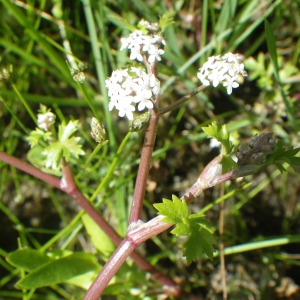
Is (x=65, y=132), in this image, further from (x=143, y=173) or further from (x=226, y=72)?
(x=226, y=72)

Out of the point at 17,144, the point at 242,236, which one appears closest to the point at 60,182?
the point at 17,144

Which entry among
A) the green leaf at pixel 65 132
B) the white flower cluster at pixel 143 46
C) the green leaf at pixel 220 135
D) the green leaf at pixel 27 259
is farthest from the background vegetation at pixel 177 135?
the green leaf at pixel 220 135

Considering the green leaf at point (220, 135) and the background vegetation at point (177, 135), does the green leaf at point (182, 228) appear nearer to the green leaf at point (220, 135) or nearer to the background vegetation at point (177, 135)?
the green leaf at point (220, 135)

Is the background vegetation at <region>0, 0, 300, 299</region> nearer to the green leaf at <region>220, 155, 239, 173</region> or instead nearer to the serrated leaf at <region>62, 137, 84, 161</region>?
the serrated leaf at <region>62, 137, 84, 161</region>

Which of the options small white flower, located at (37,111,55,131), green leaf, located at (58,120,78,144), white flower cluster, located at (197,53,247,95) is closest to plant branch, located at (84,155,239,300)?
white flower cluster, located at (197,53,247,95)

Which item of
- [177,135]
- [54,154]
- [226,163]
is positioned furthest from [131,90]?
[177,135]
